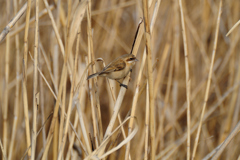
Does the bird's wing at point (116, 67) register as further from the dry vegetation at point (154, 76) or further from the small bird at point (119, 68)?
the dry vegetation at point (154, 76)

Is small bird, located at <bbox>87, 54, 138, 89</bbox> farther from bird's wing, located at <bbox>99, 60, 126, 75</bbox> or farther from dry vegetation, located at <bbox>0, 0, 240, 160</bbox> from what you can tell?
dry vegetation, located at <bbox>0, 0, 240, 160</bbox>

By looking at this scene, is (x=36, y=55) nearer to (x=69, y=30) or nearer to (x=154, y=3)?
(x=69, y=30)

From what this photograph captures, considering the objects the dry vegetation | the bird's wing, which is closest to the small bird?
the bird's wing

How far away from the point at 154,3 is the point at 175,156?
4.57 feet

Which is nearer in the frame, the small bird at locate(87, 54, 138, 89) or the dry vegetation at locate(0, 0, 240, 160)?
the small bird at locate(87, 54, 138, 89)

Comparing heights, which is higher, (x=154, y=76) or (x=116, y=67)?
(x=116, y=67)

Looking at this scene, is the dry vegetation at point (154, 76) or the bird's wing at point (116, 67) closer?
the bird's wing at point (116, 67)

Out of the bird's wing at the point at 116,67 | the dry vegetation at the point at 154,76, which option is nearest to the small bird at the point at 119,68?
the bird's wing at the point at 116,67

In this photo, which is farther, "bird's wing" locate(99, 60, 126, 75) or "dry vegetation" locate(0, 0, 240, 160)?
"dry vegetation" locate(0, 0, 240, 160)

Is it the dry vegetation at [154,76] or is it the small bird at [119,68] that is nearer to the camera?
the small bird at [119,68]

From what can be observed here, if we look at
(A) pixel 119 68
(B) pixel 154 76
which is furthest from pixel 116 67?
(B) pixel 154 76

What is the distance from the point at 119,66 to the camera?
1566 millimetres

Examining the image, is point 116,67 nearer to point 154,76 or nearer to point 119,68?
point 119,68

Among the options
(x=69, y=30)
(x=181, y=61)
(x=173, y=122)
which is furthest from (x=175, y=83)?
(x=69, y=30)
